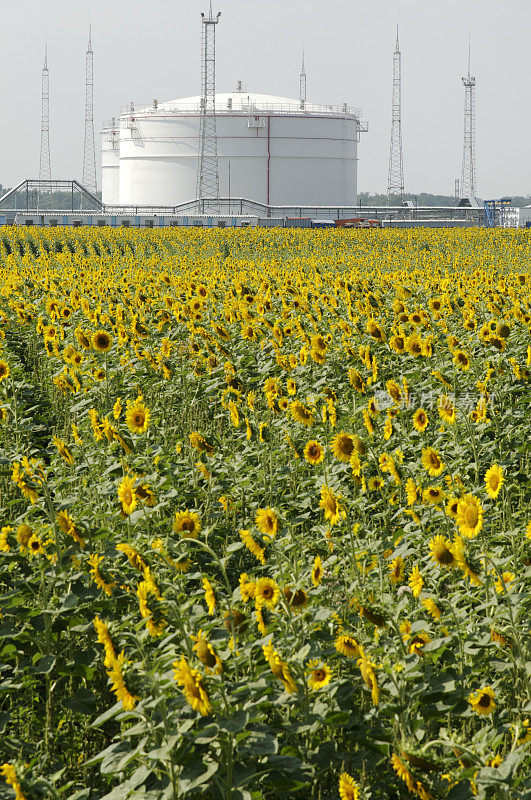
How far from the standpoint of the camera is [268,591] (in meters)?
2.71

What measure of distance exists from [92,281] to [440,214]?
149 ft

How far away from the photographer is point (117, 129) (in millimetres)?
69250

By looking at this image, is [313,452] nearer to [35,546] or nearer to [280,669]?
[35,546]

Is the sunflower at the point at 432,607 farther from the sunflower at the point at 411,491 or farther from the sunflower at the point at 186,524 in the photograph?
the sunflower at the point at 186,524

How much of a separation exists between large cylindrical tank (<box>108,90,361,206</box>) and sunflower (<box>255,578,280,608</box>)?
58.2 m

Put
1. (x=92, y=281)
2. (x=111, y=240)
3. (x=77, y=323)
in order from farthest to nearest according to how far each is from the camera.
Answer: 1. (x=111, y=240)
2. (x=92, y=281)
3. (x=77, y=323)

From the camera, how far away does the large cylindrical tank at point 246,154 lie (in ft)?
194

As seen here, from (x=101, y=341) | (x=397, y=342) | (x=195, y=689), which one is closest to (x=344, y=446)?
(x=195, y=689)

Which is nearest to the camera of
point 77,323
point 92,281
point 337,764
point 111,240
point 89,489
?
point 337,764

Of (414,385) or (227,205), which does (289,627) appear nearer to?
(414,385)

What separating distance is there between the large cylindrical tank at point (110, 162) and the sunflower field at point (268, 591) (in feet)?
212

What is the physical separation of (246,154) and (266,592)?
194 feet

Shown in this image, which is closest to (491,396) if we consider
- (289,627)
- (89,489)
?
(89,489)

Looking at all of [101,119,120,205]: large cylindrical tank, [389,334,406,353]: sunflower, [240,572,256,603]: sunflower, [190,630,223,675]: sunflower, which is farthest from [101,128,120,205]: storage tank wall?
[190,630,223,675]: sunflower
